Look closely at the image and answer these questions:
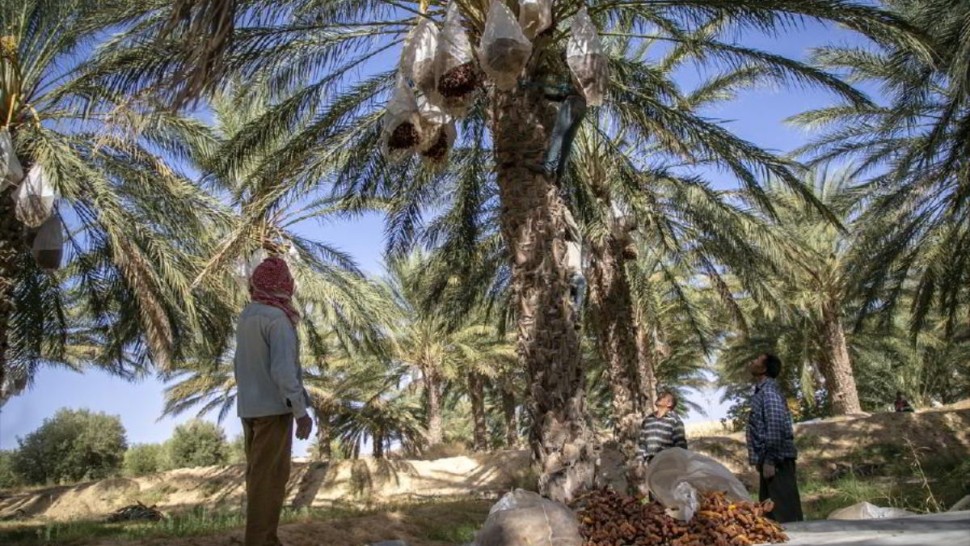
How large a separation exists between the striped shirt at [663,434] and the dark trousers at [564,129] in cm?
298

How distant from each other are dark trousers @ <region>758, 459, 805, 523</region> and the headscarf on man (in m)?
3.65

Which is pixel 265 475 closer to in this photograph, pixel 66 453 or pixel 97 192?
pixel 97 192

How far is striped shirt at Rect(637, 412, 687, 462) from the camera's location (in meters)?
8.05

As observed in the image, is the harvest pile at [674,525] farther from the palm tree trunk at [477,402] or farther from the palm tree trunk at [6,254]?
the palm tree trunk at [477,402]

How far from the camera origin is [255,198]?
8.42m

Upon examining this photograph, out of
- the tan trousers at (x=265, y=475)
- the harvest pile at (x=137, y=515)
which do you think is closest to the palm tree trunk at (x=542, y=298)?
the tan trousers at (x=265, y=475)

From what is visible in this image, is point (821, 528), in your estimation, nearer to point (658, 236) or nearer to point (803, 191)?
point (803, 191)

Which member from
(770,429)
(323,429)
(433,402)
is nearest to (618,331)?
(770,429)

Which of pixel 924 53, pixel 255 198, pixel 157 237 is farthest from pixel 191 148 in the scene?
pixel 924 53

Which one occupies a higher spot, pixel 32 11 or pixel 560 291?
pixel 32 11

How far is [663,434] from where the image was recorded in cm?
807

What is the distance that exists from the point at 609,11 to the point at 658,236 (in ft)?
15.4

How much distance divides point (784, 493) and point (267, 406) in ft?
12.3

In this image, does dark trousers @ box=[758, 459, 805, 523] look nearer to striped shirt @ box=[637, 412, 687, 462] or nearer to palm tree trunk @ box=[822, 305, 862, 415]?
striped shirt @ box=[637, 412, 687, 462]
